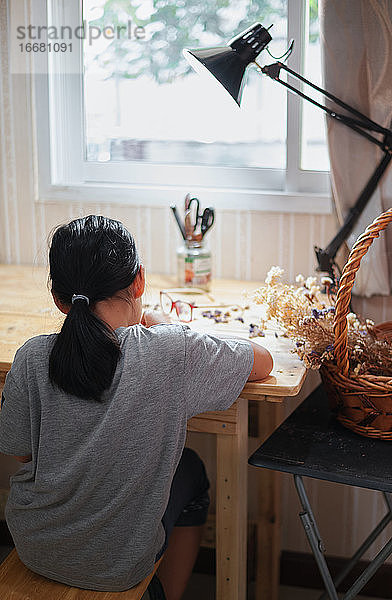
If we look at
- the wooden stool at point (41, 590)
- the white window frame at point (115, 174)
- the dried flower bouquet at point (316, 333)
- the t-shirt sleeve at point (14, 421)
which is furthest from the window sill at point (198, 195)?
the wooden stool at point (41, 590)

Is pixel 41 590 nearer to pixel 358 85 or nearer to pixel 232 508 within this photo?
pixel 232 508

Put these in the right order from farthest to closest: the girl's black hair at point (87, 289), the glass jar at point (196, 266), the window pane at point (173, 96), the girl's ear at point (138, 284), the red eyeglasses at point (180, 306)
Result: 1. the window pane at point (173, 96)
2. the glass jar at point (196, 266)
3. the red eyeglasses at point (180, 306)
4. the girl's ear at point (138, 284)
5. the girl's black hair at point (87, 289)

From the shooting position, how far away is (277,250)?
216 centimetres

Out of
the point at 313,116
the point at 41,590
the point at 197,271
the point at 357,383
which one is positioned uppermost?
the point at 313,116

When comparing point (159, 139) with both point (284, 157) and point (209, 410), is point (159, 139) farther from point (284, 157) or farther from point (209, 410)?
point (209, 410)

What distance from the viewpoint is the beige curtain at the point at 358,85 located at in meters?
1.82

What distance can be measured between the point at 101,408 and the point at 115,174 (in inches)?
46.7

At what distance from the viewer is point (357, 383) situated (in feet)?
4.77

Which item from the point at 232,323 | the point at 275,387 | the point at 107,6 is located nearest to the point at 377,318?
the point at 232,323

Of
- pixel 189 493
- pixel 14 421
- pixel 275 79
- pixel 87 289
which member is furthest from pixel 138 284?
pixel 275 79

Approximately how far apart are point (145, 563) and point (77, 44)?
1.54 metres

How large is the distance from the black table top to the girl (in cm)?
17

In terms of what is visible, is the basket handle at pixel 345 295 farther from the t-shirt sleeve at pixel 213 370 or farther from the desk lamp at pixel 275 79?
the desk lamp at pixel 275 79

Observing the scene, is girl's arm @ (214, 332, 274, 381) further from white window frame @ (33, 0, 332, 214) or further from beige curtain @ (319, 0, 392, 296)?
white window frame @ (33, 0, 332, 214)
